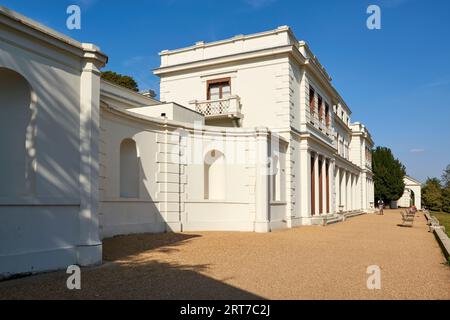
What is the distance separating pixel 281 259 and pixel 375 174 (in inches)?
1984

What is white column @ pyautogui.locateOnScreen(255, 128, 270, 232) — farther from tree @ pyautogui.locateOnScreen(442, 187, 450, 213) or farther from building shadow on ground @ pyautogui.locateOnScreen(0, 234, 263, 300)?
tree @ pyautogui.locateOnScreen(442, 187, 450, 213)

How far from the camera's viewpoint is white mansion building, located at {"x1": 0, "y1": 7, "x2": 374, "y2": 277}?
7398mm

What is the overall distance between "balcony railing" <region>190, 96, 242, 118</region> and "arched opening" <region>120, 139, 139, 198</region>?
734 centimetres

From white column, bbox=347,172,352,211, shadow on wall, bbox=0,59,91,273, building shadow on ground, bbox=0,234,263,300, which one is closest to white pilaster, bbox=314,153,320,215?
white column, bbox=347,172,352,211

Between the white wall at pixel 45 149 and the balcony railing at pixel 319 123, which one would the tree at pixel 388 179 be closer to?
the balcony railing at pixel 319 123

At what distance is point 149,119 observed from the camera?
13984mm

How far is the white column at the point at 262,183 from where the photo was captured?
15938 mm

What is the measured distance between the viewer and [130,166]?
1367 centimetres

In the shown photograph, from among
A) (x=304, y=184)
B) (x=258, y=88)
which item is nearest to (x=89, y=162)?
(x=258, y=88)

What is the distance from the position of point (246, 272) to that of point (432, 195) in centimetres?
5374

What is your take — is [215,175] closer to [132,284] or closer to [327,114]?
[132,284]

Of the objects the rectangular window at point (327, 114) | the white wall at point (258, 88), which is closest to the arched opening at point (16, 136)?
the white wall at point (258, 88)

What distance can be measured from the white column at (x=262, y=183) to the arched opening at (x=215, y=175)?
1.48 metres
